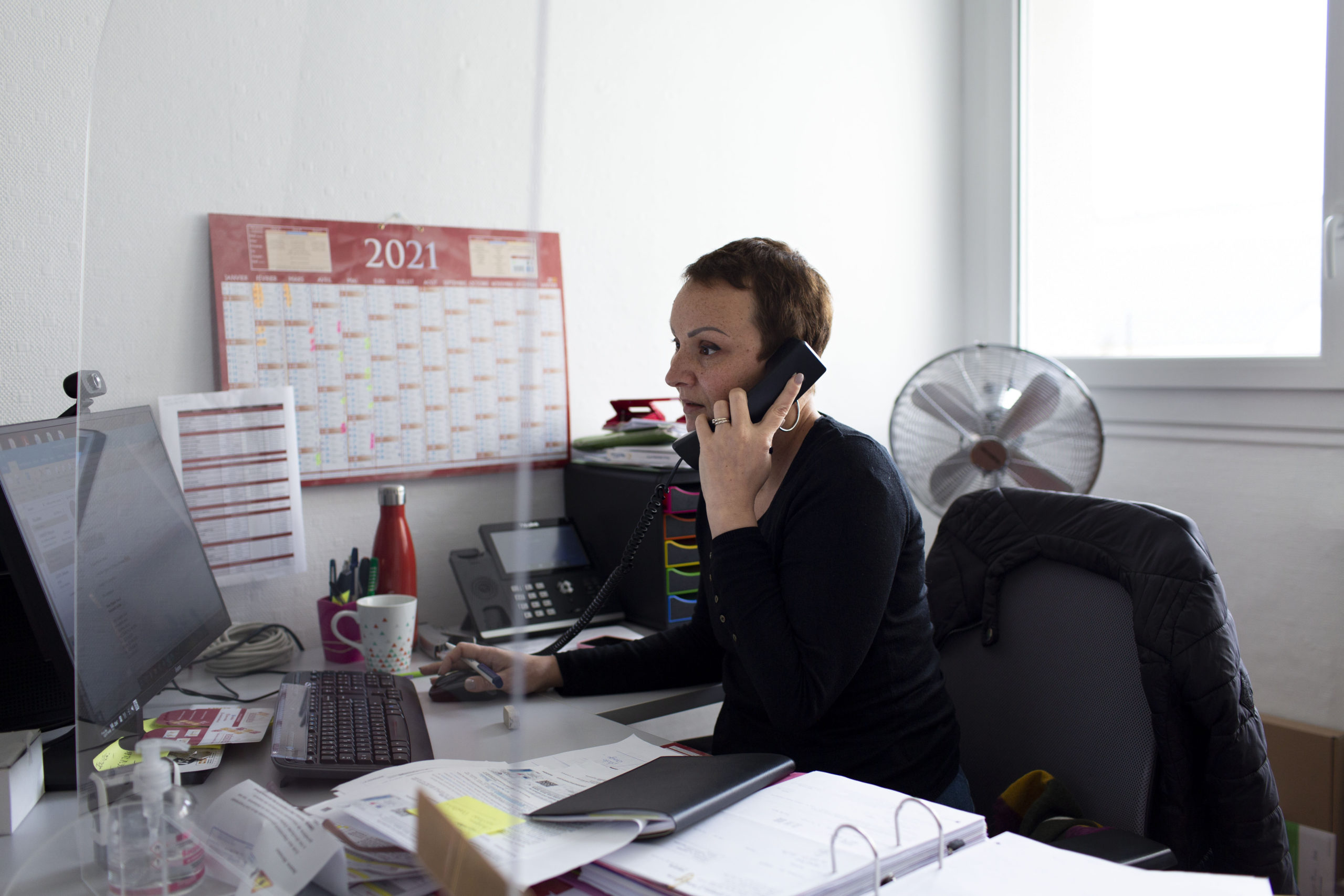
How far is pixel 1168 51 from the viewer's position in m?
2.16

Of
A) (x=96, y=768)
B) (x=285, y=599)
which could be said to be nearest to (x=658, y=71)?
(x=285, y=599)

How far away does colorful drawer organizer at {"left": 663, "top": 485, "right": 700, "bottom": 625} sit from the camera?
5.11 ft

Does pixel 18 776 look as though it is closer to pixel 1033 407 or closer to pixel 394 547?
pixel 394 547

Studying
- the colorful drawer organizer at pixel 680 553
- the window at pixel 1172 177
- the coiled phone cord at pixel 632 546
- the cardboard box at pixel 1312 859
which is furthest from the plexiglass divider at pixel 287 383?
the window at pixel 1172 177

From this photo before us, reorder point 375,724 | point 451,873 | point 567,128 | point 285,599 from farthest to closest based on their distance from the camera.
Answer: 1. point 567,128
2. point 285,599
3. point 375,724
4. point 451,873

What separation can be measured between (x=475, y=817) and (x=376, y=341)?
0.49 metres

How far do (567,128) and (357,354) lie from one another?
1105 millimetres

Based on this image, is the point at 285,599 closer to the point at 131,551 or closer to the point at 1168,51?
the point at 131,551

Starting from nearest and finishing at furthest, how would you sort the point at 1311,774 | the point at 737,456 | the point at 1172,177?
the point at 737,456, the point at 1311,774, the point at 1172,177

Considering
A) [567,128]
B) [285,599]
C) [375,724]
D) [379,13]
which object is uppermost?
[567,128]

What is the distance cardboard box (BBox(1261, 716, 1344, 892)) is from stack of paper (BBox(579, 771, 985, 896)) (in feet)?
4.78

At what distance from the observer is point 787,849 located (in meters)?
0.69

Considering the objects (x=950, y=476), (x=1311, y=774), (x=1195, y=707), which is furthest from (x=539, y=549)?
(x=1311, y=774)

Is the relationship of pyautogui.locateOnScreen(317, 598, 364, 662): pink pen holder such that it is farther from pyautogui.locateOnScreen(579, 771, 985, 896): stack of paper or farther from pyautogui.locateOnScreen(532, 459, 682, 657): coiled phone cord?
pyautogui.locateOnScreen(579, 771, 985, 896): stack of paper
